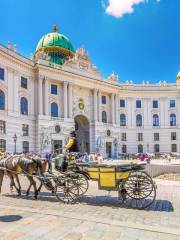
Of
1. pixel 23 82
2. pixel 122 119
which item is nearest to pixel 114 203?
pixel 23 82

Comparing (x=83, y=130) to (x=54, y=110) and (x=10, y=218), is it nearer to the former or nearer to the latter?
(x=54, y=110)

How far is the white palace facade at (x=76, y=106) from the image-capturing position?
44288 millimetres

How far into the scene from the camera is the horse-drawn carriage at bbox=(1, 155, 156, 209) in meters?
9.81

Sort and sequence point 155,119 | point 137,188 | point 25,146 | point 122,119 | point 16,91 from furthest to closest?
point 155,119
point 122,119
point 25,146
point 16,91
point 137,188

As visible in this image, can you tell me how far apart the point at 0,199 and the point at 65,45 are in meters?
52.9

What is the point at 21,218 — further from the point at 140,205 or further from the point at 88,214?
the point at 140,205

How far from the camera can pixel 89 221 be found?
24.8 ft

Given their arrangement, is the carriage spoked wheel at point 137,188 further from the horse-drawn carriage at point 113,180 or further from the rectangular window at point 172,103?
the rectangular window at point 172,103

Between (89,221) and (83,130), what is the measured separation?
166 ft

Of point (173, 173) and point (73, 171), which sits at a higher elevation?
point (73, 171)

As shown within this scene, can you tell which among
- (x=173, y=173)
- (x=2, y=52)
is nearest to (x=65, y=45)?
(x=2, y=52)

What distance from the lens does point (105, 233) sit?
653cm

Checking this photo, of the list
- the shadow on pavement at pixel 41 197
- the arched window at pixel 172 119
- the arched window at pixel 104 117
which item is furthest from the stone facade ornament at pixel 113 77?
the shadow on pavement at pixel 41 197

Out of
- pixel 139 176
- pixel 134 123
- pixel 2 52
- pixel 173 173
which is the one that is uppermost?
pixel 2 52
